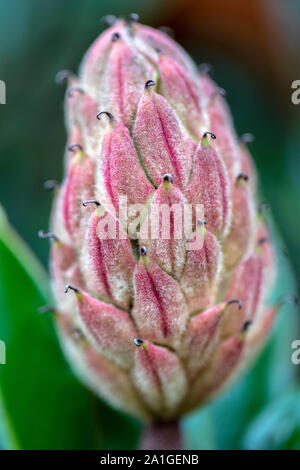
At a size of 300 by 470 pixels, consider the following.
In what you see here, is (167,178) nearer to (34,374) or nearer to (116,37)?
(116,37)

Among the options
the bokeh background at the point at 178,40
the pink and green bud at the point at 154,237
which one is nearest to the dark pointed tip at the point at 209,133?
the pink and green bud at the point at 154,237

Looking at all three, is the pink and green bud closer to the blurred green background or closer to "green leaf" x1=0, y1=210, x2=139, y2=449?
"green leaf" x1=0, y1=210, x2=139, y2=449

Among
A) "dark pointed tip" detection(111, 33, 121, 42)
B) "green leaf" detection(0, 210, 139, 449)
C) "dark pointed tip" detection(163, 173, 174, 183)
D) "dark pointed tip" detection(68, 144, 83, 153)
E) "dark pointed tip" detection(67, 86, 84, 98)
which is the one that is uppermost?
"dark pointed tip" detection(111, 33, 121, 42)

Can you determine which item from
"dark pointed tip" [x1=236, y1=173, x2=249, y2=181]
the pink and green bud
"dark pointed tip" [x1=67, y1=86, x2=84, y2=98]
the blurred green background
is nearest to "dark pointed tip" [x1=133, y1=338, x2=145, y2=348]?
A: the pink and green bud

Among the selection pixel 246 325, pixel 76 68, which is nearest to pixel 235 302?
pixel 246 325

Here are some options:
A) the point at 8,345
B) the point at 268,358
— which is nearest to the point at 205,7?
the point at 268,358

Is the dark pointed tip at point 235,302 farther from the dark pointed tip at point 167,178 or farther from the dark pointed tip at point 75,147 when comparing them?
the dark pointed tip at point 75,147
